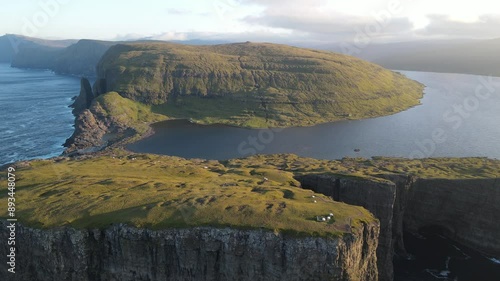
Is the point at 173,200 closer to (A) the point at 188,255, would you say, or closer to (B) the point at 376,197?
(A) the point at 188,255

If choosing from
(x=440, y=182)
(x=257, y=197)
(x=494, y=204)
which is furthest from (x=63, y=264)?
(x=494, y=204)

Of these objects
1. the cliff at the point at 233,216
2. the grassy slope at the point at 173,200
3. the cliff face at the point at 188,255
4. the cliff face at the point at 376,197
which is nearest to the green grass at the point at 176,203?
the grassy slope at the point at 173,200

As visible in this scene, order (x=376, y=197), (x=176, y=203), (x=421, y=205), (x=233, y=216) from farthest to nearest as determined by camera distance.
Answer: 1. (x=421, y=205)
2. (x=376, y=197)
3. (x=176, y=203)
4. (x=233, y=216)

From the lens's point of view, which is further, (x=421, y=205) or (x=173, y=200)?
(x=421, y=205)

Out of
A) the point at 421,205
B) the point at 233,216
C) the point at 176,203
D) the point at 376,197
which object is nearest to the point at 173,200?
the point at 176,203

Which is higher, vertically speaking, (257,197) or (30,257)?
(257,197)

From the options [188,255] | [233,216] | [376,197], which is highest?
[233,216]

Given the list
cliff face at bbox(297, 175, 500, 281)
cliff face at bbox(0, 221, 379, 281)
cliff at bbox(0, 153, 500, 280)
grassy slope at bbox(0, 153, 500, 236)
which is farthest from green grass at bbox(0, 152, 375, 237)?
cliff face at bbox(297, 175, 500, 281)

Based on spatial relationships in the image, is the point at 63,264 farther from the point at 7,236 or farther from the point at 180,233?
the point at 180,233
